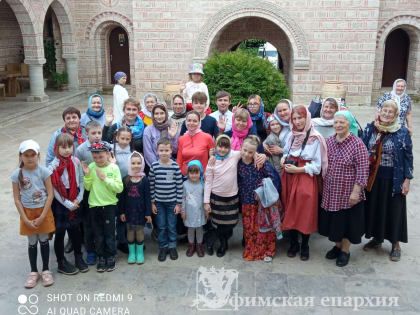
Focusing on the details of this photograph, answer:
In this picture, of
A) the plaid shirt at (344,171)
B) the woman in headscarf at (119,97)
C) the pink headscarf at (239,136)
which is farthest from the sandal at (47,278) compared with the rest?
the woman in headscarf at (119,97)

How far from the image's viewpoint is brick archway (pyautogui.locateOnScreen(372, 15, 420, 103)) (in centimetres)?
1382

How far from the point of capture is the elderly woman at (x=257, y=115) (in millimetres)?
5109

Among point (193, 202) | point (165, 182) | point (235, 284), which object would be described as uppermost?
point (165, 182)

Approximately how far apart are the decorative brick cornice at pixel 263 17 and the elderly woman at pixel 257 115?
8.39 meters

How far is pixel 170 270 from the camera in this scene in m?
4.50

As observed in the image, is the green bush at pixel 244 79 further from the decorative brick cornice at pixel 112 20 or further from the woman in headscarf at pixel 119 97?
the decorative brick cornice at pixel 112 20

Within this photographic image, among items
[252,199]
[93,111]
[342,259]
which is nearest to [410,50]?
[342,259]

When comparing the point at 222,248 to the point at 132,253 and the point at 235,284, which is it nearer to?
the point at 235,284

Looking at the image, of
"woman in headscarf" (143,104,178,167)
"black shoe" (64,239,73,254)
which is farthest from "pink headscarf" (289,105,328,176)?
"black shoe" (64,239,73,254)

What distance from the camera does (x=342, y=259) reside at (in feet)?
15.1

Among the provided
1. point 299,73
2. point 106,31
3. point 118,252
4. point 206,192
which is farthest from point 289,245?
point 106,31

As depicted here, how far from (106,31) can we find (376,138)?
13534 mm

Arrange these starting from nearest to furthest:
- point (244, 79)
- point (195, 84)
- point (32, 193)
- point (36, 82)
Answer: point (32, 193) → point (195, 84) → point (244, 79) → point (36, 82)

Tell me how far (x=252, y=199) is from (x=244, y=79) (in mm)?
2709
